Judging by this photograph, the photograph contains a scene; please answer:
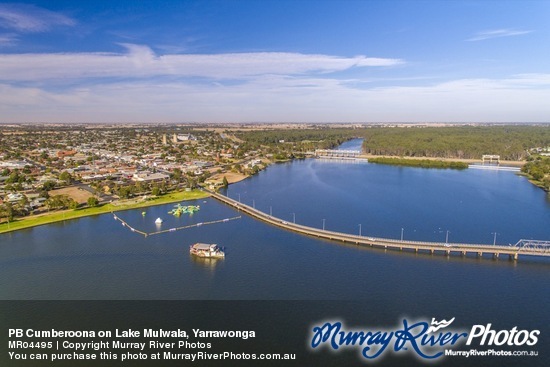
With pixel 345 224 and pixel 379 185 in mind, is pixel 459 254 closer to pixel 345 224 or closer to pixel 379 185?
pixel 345 224

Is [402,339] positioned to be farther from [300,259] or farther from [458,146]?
[458,146]

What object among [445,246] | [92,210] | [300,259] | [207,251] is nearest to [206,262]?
[207,251]

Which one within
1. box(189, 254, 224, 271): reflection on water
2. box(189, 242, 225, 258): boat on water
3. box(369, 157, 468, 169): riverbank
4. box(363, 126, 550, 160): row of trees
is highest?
box(363, 126, 550, 160): row of trees

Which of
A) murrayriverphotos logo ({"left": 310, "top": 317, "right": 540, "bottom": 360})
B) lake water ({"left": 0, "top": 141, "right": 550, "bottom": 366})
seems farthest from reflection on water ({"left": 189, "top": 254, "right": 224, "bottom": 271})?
murrayriverphotos logo ({"left": 310, "top": 317, "right": 540, "bottom": 360})

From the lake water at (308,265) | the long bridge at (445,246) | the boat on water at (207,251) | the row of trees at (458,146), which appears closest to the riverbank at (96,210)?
the lake water at (308,265)

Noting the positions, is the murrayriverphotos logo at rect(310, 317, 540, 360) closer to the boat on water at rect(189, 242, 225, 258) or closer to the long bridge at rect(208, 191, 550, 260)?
the long bridge at rect(208, 191, 550, 260)

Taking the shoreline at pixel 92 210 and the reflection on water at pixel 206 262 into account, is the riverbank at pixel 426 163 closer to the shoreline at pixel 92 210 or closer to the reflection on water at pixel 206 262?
the shoreline at pixel 92 210

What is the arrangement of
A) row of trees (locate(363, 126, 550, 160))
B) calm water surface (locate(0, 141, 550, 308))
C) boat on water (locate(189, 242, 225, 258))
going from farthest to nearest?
row of trees (locate(363, 126, 550, 160)) < boat on water (locate(189, 242, 225, 258)) < calm water surface (locate(0, 141, 550, 308))

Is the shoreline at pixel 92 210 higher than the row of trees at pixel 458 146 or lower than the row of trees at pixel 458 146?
lower

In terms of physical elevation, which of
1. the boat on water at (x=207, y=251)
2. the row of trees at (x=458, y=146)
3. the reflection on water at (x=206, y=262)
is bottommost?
the reflection on water at (x=206, y=262)
